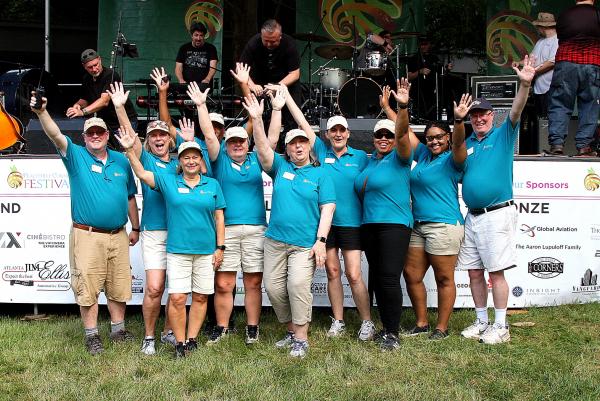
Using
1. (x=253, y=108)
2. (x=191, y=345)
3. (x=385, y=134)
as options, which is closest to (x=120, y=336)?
(x=191, y=345)

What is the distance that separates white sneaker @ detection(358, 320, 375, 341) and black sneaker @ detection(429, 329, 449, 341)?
45cm

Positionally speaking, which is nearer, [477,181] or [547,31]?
[477,181]

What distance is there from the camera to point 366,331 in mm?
5523

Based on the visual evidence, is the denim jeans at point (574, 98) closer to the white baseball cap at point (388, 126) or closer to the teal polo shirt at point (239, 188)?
the white baseball cap at point (388, 126)

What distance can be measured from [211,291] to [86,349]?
107cm

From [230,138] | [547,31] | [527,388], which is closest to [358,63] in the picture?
[547,31]

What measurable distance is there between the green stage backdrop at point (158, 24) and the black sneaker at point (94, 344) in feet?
20.8

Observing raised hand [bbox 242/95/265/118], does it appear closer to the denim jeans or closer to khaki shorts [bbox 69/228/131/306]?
khaki shorts [bbox 69/228/131/306]

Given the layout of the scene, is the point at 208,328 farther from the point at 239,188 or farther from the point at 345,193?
the point at 345,193

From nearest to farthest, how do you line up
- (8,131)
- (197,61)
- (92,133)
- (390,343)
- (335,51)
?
1. (390,343)
2. (92,133)
3. (8,131)
4. (197,61)
5. (335,51)

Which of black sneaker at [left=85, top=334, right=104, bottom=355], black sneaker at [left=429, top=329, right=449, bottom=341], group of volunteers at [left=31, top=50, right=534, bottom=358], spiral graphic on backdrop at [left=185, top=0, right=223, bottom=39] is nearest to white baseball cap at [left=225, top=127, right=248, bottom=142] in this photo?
group of volunteers at [left=31, top=50, right=534, bottom=358]

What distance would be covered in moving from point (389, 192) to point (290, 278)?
97 centimetres

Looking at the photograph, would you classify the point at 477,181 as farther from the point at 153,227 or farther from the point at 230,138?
the point at 153,227

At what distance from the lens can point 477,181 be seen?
5.26 metres
